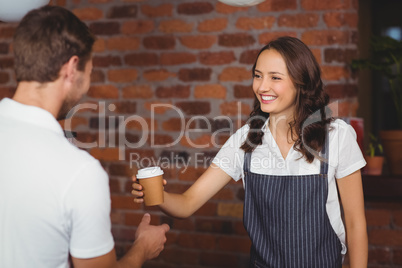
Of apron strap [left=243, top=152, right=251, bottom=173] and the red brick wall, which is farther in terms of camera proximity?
the red brick wall

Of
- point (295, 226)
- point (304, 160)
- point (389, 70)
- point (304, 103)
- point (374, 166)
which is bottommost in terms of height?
point (295, 226)

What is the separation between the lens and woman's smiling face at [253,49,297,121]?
1.43 meters

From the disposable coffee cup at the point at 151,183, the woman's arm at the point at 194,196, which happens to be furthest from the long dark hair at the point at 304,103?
the disposable coffee cup at the point at 151,183

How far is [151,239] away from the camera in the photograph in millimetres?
1163

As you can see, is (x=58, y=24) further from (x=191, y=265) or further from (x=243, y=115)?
(x=191, y=265)

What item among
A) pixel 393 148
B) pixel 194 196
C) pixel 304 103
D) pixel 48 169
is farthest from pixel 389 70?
pixel 48 169

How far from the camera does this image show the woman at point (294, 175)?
1.38 meters

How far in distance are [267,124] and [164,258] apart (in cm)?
105

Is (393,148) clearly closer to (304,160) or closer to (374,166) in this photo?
(374,166)

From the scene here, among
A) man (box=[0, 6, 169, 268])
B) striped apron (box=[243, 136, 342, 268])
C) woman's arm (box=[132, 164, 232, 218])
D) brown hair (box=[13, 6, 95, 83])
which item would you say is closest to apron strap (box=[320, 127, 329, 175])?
striped apron (box=[243, 136, 342, 268])

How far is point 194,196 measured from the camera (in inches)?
58.7

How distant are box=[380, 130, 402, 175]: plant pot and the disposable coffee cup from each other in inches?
44.4

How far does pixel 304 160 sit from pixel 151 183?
536 mm

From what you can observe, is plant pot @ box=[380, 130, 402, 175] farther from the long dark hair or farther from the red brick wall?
the long dark hair
